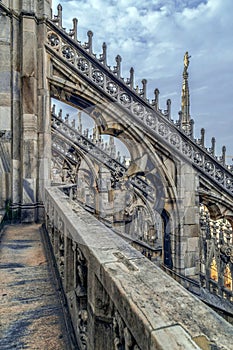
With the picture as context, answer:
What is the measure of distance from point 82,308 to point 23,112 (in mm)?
5422

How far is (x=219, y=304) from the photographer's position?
627 cm

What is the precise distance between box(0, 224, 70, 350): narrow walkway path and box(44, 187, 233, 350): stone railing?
230mm

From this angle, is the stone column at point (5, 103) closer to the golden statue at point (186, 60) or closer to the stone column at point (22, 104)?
the stone column at point (22, 104)

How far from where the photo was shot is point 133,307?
3.06 ft

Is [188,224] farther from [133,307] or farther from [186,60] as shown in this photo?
[186,60]

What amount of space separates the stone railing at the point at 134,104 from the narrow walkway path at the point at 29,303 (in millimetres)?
4817

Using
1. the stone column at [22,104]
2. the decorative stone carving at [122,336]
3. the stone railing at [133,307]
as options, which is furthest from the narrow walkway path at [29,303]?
the stone column at [22,104]

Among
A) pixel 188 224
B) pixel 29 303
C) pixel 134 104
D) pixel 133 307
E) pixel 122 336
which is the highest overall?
pixel 134 104

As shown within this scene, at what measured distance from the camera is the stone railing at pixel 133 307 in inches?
31.2

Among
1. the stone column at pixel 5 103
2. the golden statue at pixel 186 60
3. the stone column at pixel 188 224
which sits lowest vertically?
the stone column at pixel 188 224

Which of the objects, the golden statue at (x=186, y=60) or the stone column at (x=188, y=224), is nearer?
the stone column at (x=188, y=224)

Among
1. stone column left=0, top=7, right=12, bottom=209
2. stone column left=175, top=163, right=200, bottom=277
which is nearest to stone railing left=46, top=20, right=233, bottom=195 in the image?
stone column left=175, top=163, right=200, bottom=277

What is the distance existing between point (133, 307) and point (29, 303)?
175 cm

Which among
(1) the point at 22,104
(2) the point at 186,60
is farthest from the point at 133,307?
(2) the point at 186,60
